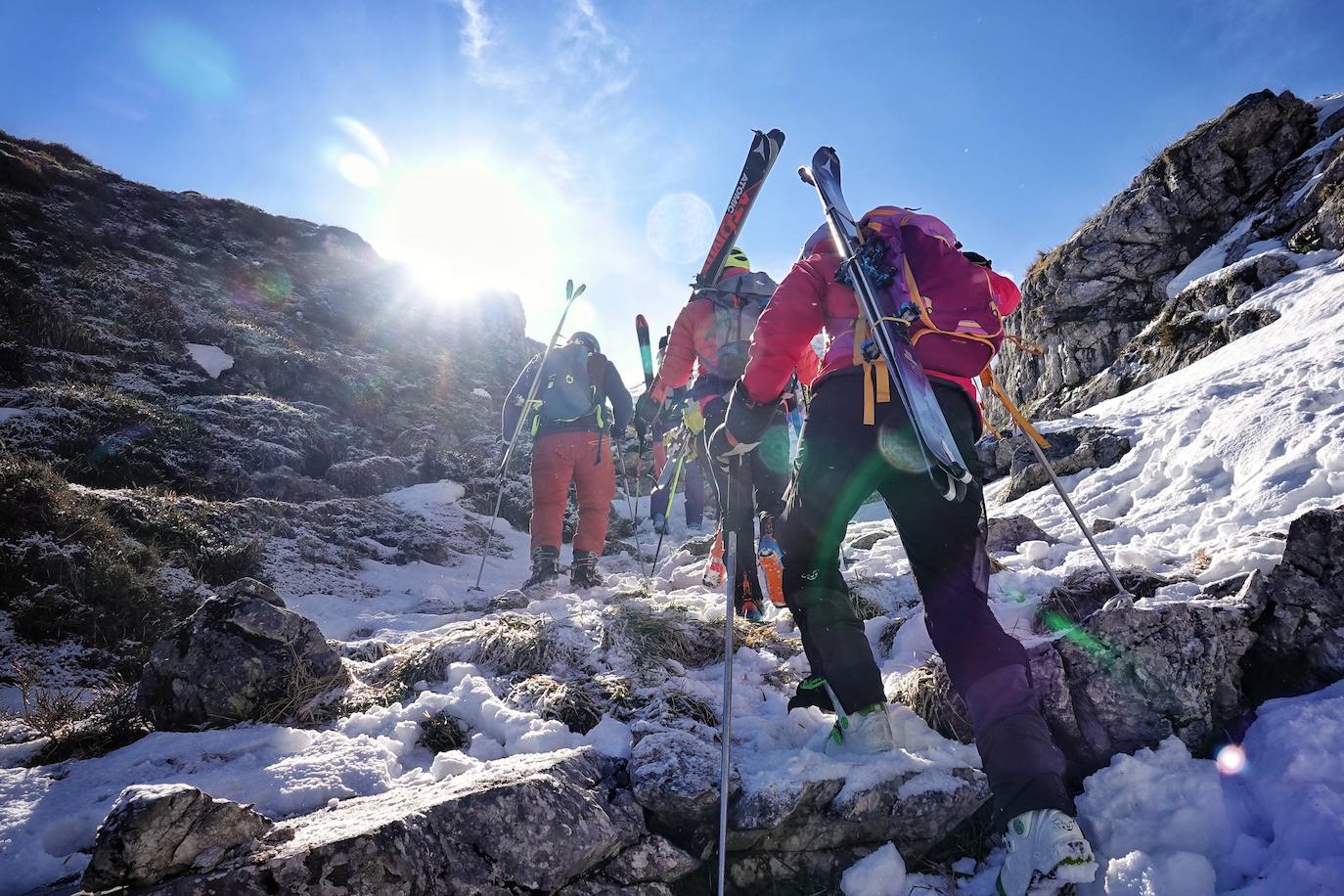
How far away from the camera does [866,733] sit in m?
2.46

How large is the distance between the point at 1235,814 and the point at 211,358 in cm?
1472

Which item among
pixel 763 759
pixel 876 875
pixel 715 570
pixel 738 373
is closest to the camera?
pixel 876 875

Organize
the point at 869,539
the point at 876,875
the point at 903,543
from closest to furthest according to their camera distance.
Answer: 1. the point at 876,875
2. the point at 903,543
3. the point at 869,539

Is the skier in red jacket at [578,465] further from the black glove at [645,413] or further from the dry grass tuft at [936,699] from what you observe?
the dry grass tuft at [936,699]

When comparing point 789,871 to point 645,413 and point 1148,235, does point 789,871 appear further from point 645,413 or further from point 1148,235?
point 1148,235

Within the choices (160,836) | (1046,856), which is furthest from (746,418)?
(160,836)

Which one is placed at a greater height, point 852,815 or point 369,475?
point 369,475

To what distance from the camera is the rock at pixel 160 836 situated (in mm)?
1460

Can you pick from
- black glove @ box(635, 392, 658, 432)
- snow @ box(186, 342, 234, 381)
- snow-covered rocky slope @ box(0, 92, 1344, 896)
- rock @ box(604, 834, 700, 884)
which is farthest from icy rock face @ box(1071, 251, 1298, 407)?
snow @ box(186, 342, 234, 381)

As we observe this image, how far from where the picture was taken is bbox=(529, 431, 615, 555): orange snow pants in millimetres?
7000

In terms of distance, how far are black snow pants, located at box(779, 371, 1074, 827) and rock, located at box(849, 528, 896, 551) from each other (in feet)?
14.3

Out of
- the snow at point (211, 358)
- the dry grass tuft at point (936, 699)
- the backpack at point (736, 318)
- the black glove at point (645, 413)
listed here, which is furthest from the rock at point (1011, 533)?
the snow at point (211, 358)

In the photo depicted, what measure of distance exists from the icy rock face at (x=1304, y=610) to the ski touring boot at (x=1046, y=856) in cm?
125

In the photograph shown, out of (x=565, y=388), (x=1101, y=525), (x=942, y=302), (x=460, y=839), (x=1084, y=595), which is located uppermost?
(x=565, y=388)
